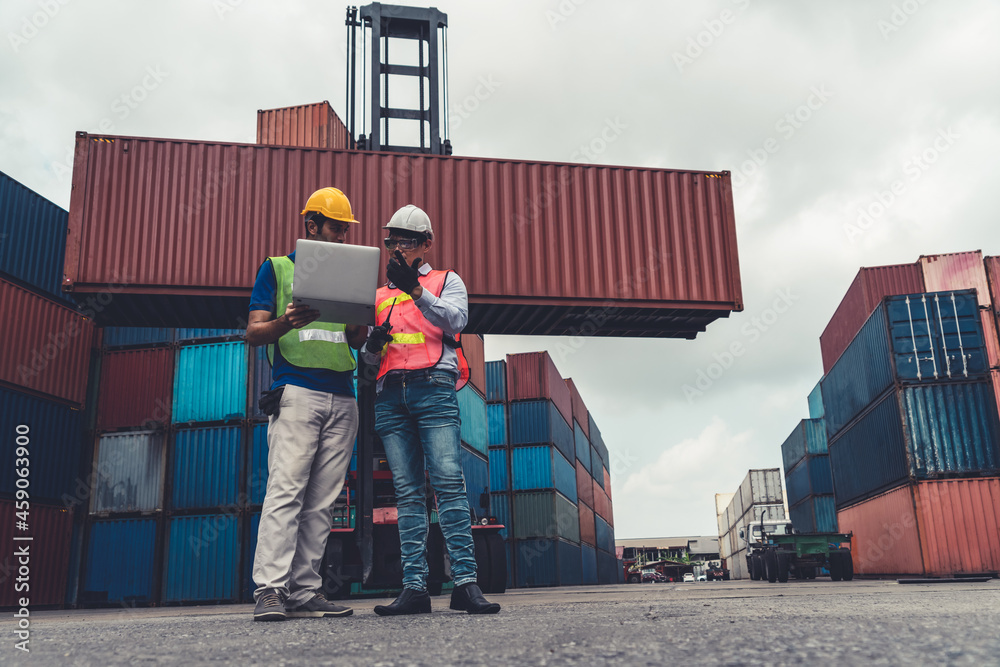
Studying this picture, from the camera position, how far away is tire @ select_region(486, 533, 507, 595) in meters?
9.46

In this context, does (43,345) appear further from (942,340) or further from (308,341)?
(942,340)

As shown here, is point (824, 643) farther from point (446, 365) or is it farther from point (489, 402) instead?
point (489, 402)

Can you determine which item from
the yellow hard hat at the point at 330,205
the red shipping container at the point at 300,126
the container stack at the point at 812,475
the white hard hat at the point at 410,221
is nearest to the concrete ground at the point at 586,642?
the white hard hat at the point at 410,221

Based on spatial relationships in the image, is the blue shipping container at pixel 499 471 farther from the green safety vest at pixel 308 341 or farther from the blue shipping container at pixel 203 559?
the green safety vest at pixel 308 341

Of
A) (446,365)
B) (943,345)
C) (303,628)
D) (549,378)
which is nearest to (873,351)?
(943,345)

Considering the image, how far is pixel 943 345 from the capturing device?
1619 cm

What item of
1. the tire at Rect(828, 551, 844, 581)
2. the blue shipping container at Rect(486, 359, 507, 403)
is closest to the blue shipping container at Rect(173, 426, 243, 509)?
the blue shipping container at Rect(486, 359, 507, 403)

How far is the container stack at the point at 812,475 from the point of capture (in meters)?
29.8

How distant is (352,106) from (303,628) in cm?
1126

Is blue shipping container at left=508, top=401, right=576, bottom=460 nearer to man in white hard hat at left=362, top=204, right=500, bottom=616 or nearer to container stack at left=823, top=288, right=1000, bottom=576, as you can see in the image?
container stack at left=823, top=288, right=1000, bottom=576

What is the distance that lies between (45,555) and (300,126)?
12210 millimetres

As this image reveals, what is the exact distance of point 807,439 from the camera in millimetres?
31203

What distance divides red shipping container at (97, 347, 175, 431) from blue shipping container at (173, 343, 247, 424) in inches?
10.6

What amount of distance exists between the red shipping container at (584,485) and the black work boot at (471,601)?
99.5 feet
